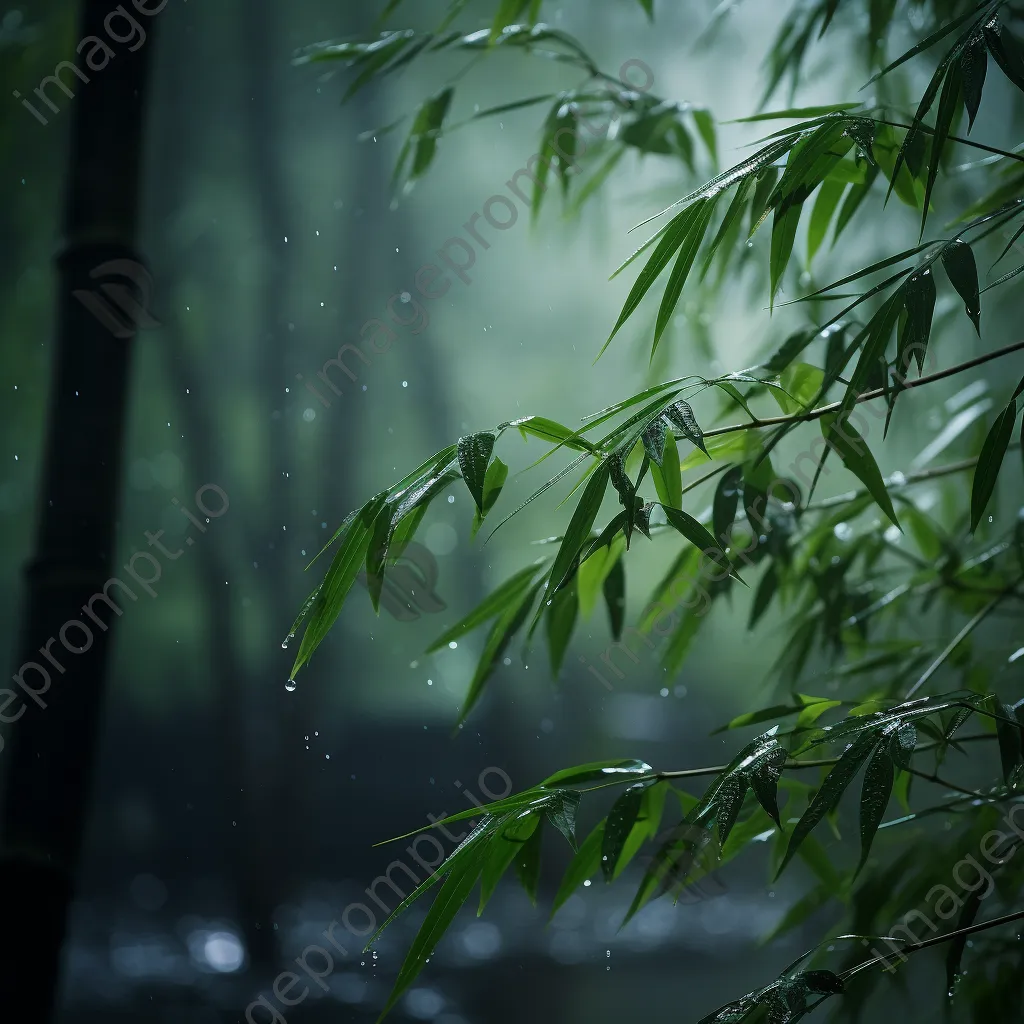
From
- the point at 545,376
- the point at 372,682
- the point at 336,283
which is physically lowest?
the point at 372,682

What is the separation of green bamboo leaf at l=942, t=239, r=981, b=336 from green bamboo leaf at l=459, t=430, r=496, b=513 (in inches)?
9.9

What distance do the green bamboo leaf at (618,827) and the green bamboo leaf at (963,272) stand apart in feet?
1.12

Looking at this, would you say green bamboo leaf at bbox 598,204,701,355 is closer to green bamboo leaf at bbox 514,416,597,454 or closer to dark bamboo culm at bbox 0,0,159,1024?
green bamboo leaf at bbox 514,416,597,454

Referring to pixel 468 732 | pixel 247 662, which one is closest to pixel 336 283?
pixel 247 662

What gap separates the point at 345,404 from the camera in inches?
55.1

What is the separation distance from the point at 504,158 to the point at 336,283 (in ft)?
1.12

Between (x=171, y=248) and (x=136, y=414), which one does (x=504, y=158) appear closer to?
(x=171, y=248)

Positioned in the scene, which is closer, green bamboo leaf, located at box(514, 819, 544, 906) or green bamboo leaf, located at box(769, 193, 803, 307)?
green bamboo leaf, located at box(769, 193, 803, 307)

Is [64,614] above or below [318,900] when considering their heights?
above

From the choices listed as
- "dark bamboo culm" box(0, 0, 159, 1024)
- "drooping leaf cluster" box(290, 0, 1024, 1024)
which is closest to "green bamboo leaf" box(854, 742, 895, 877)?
"drooping leaf cluster" box(290, 0, 1024, 1024)

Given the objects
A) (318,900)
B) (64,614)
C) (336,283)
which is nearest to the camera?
(64,614)

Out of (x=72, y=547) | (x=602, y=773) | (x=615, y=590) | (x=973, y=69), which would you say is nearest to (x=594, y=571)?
(x=615, y=590)

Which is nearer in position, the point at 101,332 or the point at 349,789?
the point at 101,332

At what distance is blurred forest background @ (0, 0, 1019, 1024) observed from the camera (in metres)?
1.30
